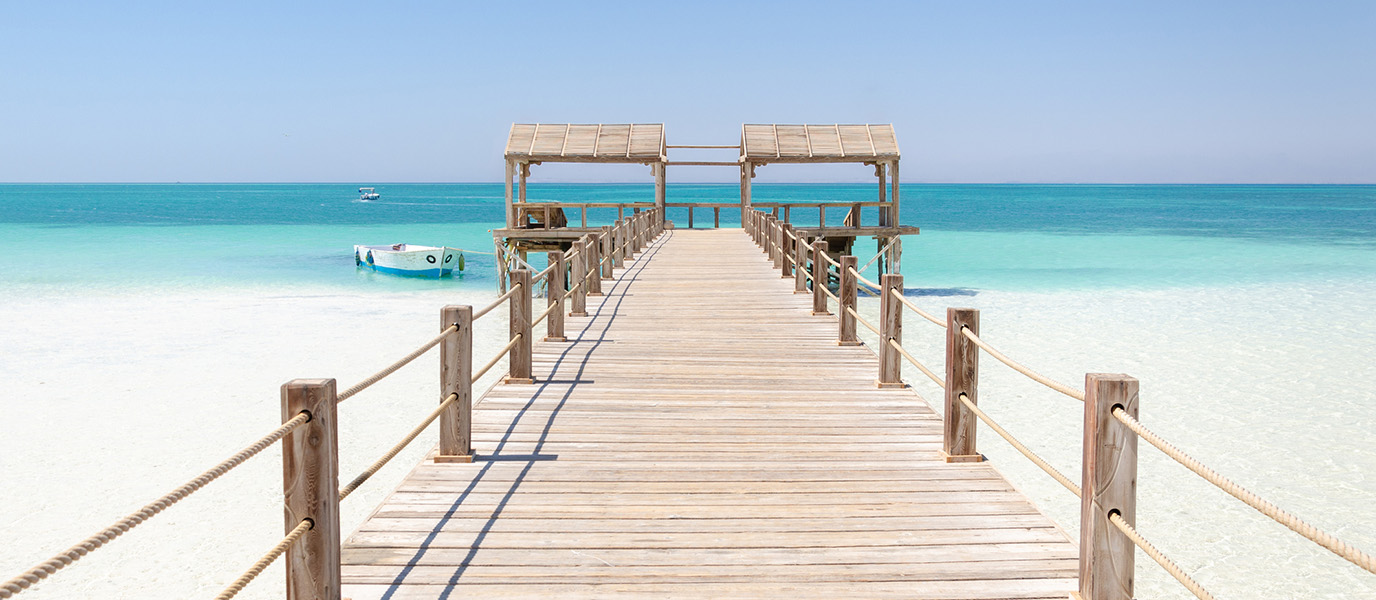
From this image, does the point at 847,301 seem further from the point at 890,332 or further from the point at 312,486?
the point at 312,486

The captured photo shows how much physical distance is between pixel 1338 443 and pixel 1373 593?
5.00 meters

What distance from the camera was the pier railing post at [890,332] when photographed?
7.95 metres

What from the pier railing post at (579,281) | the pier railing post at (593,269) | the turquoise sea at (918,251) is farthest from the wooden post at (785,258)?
the turquoise sea at (918,251)

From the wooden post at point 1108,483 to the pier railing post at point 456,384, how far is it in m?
3.42

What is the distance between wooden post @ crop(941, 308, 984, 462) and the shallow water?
9.63 ft

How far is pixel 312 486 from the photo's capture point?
3.67 metres

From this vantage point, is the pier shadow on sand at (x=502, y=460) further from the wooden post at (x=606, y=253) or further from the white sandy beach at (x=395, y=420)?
the wooden post at (x=606, y=253)

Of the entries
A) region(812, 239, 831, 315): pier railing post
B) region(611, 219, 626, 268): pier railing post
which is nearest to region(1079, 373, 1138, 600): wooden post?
region(812, 239, 831, 315): pier railing post

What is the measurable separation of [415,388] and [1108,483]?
12.7 m

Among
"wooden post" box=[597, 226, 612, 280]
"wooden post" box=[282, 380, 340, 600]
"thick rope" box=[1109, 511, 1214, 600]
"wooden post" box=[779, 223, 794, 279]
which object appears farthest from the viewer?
"wooden post" box=[779, 223, 794, 279]

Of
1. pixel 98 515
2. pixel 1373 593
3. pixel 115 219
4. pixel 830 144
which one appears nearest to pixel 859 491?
pixel 1373 593

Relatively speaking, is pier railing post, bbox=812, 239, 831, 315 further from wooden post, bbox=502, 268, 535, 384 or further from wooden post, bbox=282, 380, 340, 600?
wooden post, bbox=282, 380, 340, 600

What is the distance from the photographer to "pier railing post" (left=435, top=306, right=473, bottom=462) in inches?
229

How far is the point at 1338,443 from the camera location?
12047mm
